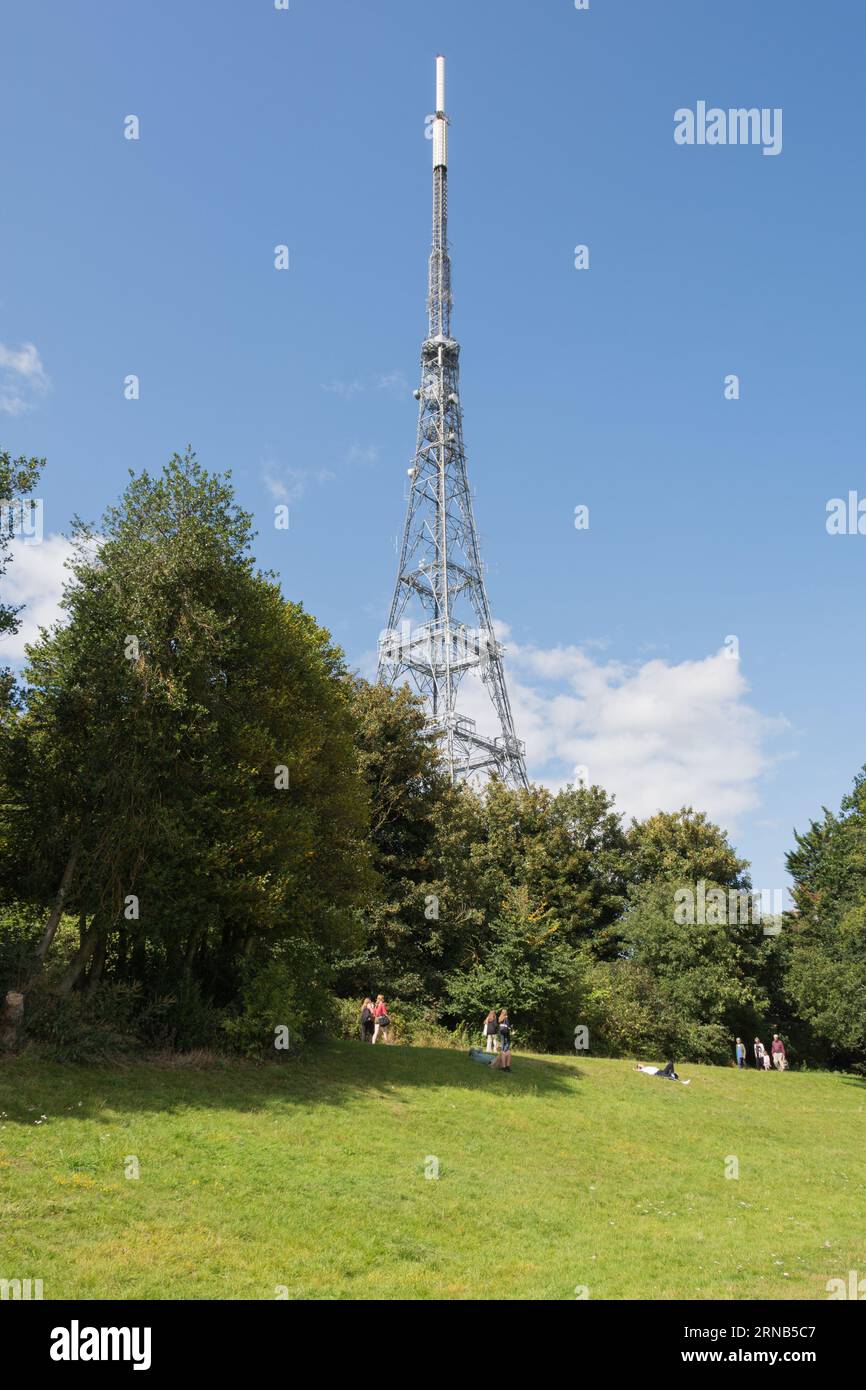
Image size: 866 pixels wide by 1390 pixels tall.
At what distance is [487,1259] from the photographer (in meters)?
13.1

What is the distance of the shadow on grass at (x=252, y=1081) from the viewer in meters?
17.7

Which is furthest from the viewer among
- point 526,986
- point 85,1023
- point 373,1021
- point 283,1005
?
point 526,986

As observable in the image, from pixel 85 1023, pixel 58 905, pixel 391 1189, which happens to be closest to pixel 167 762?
pixel 58 905

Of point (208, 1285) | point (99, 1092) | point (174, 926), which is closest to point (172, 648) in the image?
point (174, 926)

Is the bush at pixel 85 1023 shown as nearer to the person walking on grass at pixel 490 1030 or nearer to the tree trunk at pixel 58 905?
the tree trunk at pixel 58 905

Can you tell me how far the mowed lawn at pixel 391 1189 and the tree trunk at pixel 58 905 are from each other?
396 centimetres

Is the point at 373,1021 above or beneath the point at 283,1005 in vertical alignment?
beneath

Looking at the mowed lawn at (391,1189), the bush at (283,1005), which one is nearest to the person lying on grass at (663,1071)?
the mowed lawn at (391,1189)

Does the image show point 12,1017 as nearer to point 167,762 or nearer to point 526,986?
point 167,762

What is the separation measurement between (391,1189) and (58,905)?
12332 mm

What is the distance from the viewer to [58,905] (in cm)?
2298

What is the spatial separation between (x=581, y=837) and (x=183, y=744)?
3931 centimetres

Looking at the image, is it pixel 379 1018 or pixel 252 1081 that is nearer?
pixel 252 1081

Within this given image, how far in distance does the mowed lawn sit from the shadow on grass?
0.28 feet
